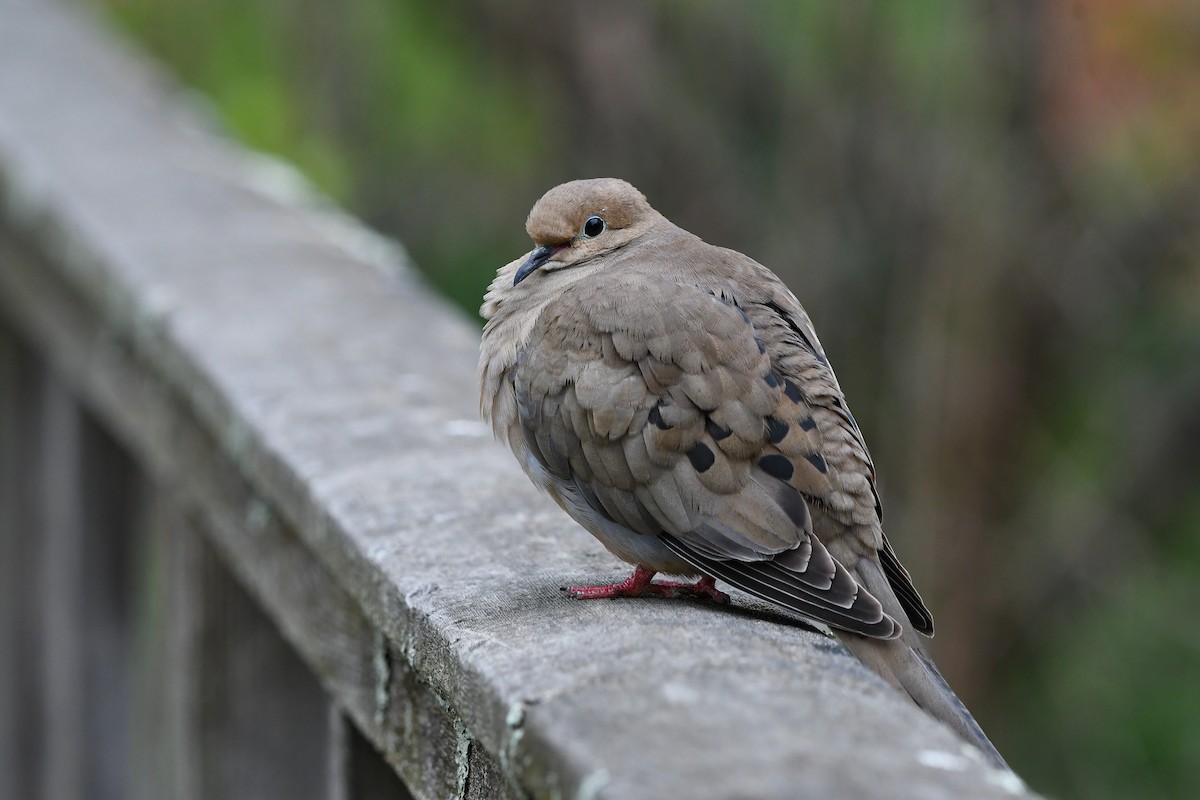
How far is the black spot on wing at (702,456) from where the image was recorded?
2059 mm

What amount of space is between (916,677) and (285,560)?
90 centimetres

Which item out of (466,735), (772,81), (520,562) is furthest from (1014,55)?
(466,735)

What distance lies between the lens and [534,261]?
257cm

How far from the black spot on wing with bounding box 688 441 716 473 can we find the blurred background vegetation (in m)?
3.30

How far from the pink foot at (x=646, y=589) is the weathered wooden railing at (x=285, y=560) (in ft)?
0.15

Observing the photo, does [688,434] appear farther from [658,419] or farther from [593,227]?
[593,227]

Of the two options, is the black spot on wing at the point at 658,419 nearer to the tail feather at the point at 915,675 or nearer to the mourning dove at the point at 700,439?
the mourning dove at the point at 700,439

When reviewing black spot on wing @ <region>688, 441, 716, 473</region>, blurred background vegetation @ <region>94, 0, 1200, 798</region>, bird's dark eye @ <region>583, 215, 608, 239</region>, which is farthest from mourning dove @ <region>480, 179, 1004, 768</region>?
blurred background vegetation @ <region>94, 0, 1200, 798</region>

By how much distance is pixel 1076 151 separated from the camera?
5.43 m

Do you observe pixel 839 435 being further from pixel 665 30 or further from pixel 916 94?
pixel 665 30

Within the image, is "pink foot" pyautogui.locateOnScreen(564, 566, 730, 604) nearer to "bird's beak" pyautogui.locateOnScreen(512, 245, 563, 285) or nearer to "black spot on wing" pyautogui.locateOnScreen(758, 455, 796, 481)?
"black spot on wing" pyautogui.locateOnScreen(758, 455, 796, 481)

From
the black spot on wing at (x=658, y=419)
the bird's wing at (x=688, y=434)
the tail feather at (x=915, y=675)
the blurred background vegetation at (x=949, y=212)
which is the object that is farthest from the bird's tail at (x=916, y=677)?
the blurred background vegetation at (x=949, y=212)

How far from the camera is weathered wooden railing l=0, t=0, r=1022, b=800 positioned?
1.26 meters

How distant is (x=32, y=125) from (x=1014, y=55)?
10.8 feet
